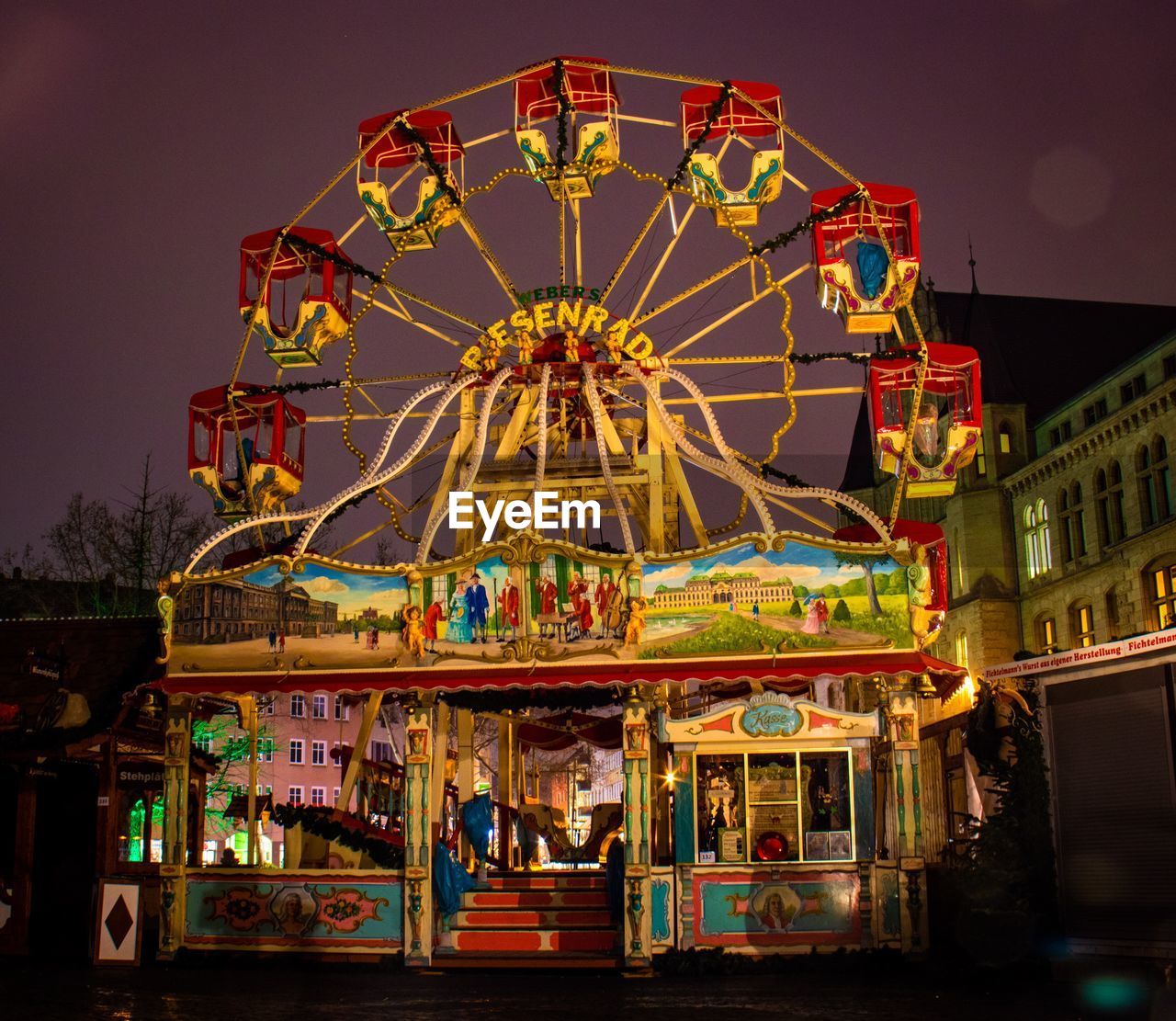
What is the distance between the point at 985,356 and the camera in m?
58.9

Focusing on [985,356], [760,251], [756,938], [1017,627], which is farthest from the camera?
[985,356]

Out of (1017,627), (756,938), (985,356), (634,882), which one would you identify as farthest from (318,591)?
(985,356)

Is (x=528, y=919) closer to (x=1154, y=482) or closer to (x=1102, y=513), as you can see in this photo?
(x=1154, y=482)

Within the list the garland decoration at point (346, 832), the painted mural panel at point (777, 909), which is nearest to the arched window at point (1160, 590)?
the painted mural panel at point (777, 909)

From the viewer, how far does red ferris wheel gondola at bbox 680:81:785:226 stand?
23438mm

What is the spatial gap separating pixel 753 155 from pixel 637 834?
38.0 feet

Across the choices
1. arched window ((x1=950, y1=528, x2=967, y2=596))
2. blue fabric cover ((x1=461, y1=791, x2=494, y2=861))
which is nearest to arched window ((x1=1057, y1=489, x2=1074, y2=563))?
arched window ((x1=950, y1=528, x2=967, y2=596))

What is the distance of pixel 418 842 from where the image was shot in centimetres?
1894

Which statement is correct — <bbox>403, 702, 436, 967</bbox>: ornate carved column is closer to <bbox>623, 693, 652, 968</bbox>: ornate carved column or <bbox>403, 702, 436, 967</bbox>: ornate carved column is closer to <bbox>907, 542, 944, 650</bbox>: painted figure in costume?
<bbox>623, 693, 652, 968</bbox>: ornate carved column

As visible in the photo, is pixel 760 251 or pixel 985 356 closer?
pixel 760 251

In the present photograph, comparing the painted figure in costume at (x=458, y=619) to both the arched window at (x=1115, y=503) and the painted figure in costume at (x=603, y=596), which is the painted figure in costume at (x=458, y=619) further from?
the arched window at (x=1115, y=503)

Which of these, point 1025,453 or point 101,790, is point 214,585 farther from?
point 1025,453

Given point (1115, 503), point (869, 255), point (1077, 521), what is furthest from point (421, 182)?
point (1077, 521)

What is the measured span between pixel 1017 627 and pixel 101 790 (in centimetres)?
3999
